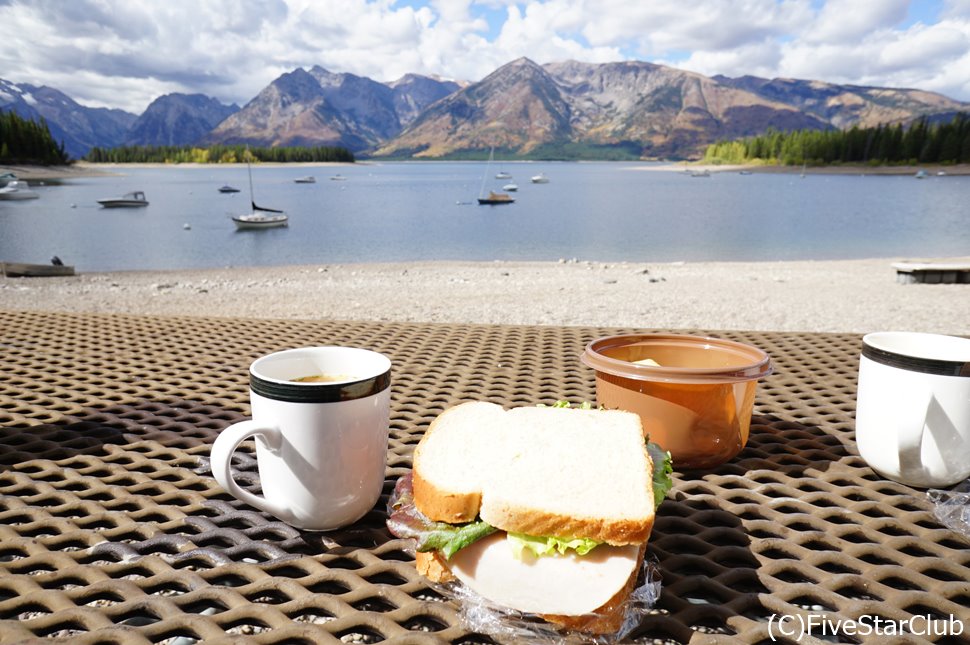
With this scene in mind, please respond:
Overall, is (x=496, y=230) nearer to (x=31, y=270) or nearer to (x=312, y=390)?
(x=31, y=270)

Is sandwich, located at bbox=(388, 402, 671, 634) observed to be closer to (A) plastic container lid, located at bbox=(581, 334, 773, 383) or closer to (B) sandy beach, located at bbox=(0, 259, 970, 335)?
(A) plastic container lid, located at bbox=(581, 334, 773, 383)

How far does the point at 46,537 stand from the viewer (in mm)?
1280

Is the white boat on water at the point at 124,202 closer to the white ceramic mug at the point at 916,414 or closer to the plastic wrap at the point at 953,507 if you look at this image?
the white ceramic mug at the point at 916,414

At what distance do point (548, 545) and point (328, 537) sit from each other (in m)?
0.51

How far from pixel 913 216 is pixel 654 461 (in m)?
55.1

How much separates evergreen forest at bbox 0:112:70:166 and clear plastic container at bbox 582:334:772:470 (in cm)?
10549

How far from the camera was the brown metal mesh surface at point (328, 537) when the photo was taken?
1.08 metres

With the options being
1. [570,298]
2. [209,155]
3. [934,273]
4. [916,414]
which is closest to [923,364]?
[916,414]

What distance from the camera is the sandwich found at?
1024 mm

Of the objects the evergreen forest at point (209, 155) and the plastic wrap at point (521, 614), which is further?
the evergreen forest at point (209, 155)

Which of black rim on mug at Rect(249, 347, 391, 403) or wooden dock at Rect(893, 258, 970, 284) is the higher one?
black rim on mug at Rect(249, 347, 391, 403)

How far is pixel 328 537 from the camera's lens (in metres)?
1.32

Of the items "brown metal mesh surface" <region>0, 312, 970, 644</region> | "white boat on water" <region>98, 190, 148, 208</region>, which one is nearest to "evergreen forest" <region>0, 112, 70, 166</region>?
"white boat on water" <region>98, 190, 148, 208</region>

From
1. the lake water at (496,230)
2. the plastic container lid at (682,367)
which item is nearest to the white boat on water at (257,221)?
the lake water at (496,230)
